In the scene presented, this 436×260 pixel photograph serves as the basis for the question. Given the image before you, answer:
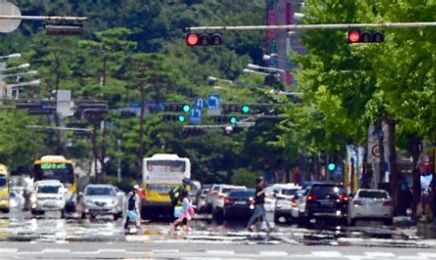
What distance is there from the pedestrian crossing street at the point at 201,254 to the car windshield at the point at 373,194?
23817 millimetres

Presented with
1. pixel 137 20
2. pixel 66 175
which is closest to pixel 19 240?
pixel 66 175

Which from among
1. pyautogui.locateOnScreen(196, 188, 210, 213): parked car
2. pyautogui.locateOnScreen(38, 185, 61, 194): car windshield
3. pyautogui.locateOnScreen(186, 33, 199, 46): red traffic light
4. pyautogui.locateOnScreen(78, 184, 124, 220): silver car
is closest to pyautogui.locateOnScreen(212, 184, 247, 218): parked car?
pyautogui.locateOnScreen(78, 184, 124, 220): silver car

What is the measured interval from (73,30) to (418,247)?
10.7 meters

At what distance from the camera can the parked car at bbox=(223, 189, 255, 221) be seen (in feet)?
228

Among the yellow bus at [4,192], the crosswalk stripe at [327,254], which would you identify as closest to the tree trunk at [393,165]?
the yellow bus at [4,192]

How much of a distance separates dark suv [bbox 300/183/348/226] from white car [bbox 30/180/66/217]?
1771cm

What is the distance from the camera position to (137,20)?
172m

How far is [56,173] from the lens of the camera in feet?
287

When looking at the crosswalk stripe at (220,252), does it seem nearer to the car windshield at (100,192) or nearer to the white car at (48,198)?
the car windshield at (100,192)

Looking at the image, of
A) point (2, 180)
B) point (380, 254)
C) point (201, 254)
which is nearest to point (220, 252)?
point (201, 254)

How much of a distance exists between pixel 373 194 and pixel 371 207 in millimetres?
876

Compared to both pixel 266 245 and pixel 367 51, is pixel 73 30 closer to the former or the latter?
pixel 266 245

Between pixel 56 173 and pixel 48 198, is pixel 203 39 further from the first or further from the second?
pixel 56 173

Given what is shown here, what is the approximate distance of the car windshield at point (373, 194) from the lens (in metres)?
61.8
